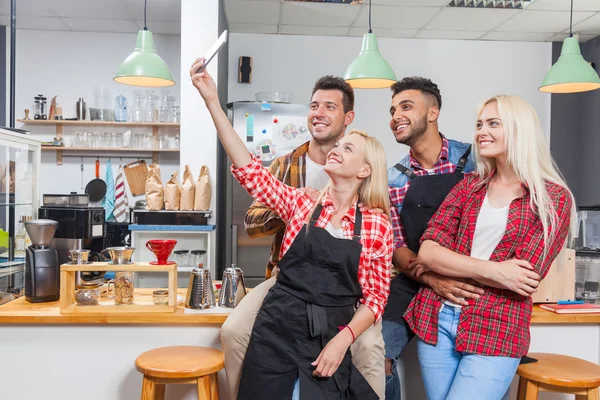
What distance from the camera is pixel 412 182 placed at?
227 centimetres

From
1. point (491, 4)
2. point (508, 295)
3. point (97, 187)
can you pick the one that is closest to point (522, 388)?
point (508, 295)

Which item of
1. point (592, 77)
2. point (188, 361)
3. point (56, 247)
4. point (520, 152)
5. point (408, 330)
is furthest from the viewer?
point (592, 77)

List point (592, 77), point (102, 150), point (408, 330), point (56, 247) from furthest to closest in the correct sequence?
point (102, 150)
point (592, 77)
point (56, 247)
point (408, 330)

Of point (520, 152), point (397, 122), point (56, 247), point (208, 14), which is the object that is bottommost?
point (56, 247)

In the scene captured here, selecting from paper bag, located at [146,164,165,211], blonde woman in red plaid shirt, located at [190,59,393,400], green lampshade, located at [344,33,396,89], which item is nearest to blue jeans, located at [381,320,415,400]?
blonde woman in red plaid shirt, located at [190,59,393,400]

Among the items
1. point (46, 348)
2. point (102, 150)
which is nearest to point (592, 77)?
point (46, 348)

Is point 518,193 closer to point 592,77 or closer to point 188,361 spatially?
point 188,361

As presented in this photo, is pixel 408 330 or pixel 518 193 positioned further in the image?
pixel 408 330

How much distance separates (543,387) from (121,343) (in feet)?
5.24

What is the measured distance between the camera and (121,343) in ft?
7.30

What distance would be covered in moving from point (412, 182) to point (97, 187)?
4.85m

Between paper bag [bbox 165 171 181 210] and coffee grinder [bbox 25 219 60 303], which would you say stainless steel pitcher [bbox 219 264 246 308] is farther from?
paper bag [bbox 165 171 181 210]

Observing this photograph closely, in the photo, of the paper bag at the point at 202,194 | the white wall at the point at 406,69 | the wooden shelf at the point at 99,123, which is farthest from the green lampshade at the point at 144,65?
the white wall at the point at 406,69

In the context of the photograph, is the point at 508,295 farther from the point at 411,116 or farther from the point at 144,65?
the point at 144,65
